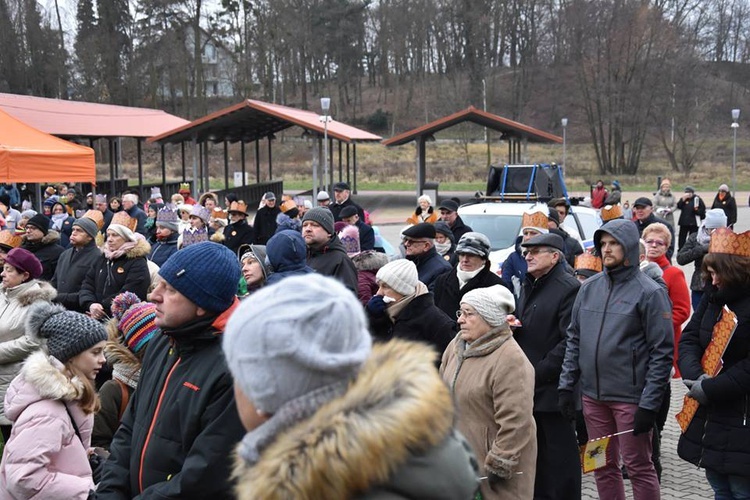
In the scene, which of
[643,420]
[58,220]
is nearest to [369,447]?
[643,420]

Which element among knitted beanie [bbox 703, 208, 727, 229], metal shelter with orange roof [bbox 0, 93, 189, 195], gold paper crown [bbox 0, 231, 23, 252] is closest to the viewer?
gold paper crown [bbox 0, 231, 23, 252]

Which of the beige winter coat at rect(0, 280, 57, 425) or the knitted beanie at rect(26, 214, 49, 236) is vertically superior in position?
the knitted beanie at rect(26, 214, 49, 236)

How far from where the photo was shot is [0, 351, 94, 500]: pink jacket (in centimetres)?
350

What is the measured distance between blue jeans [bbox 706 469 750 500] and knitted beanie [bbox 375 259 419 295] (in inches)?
79.9

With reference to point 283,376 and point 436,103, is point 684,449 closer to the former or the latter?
point 283,376

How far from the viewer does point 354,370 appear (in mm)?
1771

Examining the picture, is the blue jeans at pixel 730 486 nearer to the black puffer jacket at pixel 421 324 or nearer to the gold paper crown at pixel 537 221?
the black puffer jacket at pixel 421 324

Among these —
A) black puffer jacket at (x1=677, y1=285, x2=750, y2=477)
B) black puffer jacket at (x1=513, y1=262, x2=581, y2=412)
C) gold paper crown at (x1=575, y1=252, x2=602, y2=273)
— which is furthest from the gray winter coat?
gold paper crown at (x1=575, y1=252, x2=602, y2=273)

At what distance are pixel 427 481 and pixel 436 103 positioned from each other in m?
78.1

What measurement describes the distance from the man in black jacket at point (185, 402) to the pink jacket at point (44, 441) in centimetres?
49

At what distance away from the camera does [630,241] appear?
5.26 metres

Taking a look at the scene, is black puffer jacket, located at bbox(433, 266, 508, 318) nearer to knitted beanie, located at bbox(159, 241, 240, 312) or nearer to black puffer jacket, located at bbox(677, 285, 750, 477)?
black puffer jacket, located at bbox(677, 285, 750, 477)

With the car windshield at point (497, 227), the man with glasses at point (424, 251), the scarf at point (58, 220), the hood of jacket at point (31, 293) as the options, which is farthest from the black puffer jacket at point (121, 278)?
the scarf at point (58, 220)

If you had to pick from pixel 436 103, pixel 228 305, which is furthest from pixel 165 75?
pixel 228 305
